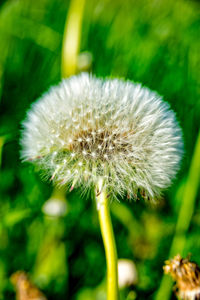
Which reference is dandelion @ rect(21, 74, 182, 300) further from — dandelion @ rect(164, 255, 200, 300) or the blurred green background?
the blurred green background

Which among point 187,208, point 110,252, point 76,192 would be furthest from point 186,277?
point 76,192

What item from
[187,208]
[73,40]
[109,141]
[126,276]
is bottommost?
[126,276]

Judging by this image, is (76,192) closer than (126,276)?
No

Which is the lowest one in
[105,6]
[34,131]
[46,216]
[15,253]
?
[15,253]

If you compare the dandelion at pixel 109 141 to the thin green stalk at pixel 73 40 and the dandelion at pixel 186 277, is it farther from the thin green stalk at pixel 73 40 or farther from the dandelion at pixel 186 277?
the thin green stalk at pixel 73 40

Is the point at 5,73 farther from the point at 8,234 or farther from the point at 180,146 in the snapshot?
the point at 180,146

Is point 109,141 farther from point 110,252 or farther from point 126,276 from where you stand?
point 126,276

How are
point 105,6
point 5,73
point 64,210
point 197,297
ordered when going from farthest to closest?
point 105,6 → point 5,73 → point 64,210 → point 197,297

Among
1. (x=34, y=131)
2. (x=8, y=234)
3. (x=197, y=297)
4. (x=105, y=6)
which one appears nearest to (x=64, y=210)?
(x=8, y=234)
